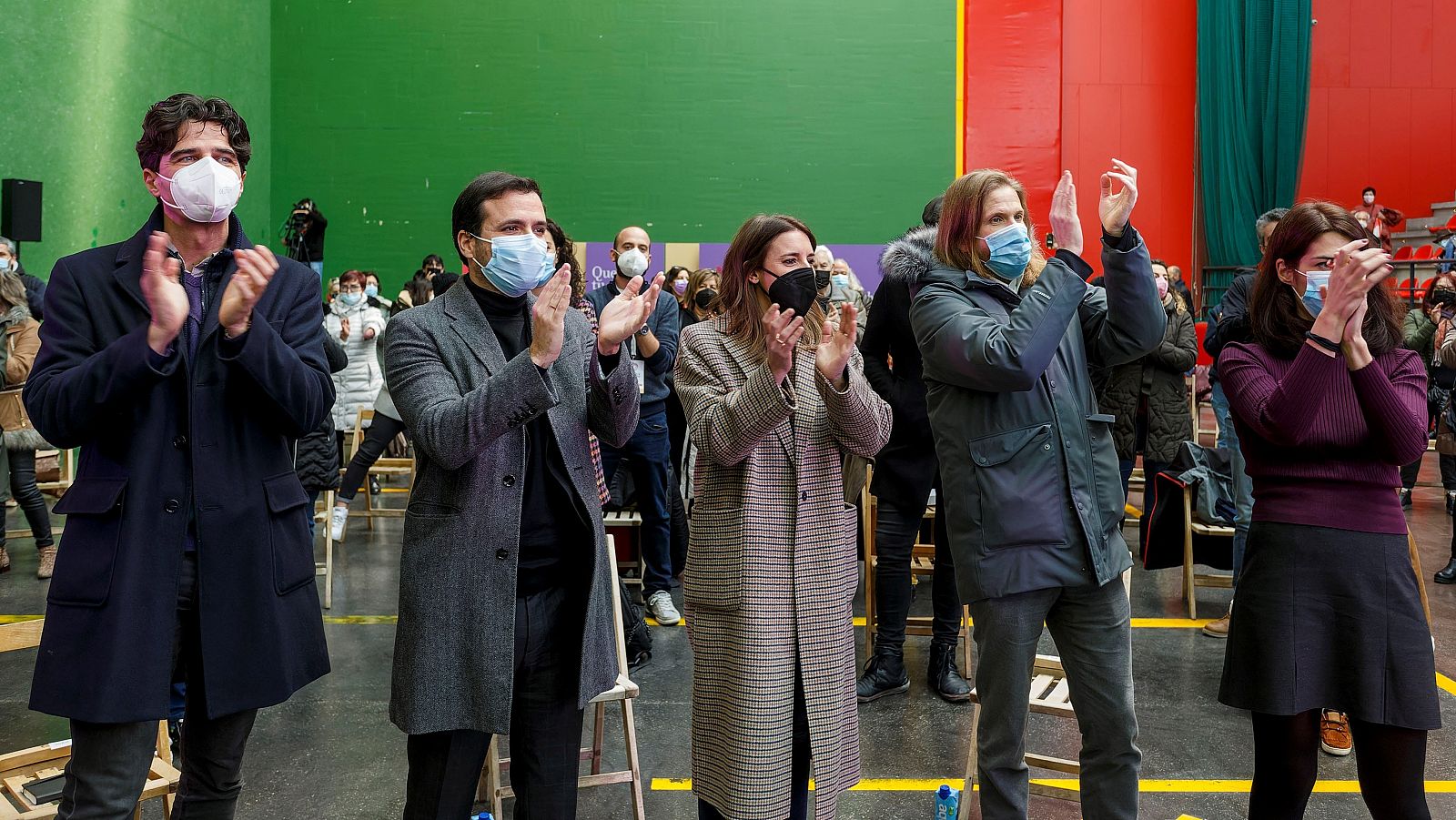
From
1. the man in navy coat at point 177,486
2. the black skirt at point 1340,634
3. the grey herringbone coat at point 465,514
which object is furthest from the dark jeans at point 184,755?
the black skirt at point 1340,634

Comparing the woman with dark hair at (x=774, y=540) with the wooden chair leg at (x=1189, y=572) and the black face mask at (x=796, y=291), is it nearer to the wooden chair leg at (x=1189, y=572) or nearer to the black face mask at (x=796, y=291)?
the black face mask at (x=796, y=291)

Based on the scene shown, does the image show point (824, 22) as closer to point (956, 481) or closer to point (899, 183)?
point (899, 183)

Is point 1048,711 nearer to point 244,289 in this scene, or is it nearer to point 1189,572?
point 244,289

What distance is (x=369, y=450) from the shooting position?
6.07 meters

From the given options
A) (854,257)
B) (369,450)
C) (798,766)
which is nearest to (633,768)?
(798,766)

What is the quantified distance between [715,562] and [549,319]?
75 centimetres

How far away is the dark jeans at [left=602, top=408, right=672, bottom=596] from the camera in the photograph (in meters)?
5.09

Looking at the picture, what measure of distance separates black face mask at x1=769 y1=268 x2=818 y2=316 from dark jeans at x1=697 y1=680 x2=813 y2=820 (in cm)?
83

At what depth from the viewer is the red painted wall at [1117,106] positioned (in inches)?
488

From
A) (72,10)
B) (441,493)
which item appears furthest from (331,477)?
(72,10)

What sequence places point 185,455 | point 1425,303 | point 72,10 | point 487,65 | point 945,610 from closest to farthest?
point 185,455 → point 945,610 → point 1425,303 → point 72,10 → point 487,65

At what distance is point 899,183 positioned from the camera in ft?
39.0

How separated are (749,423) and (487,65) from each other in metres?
10.4

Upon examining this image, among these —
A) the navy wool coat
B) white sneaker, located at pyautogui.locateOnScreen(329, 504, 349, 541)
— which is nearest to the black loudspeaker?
white sneaker, located at pyautogui.locateOnScreen(329, 504, 349, 541)
